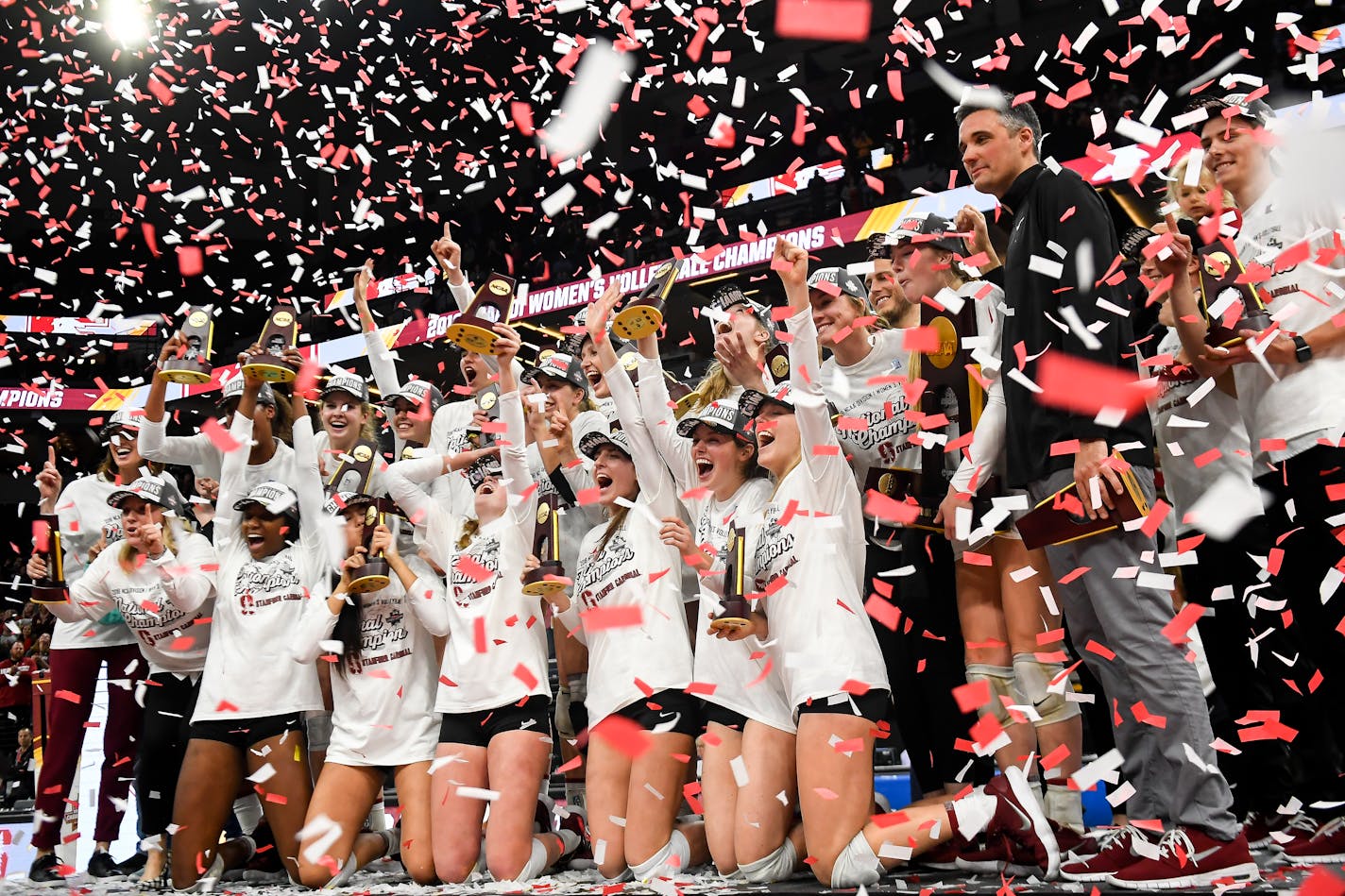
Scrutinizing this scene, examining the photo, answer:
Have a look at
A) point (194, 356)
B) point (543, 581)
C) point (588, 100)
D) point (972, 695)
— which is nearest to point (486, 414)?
point (543, 581)

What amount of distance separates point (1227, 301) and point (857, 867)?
1696 millimetres

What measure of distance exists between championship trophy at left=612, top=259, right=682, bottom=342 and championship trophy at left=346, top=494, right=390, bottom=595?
1210 millimetres

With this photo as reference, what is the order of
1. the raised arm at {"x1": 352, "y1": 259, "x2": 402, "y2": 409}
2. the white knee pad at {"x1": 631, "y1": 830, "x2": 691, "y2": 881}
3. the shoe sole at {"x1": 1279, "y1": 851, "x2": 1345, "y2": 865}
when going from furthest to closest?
the raised arm at {"x1": 352, "y1": 259, "x2": 402, "y2": 409} < the white knee pad at {"x1": 631, "y1": 830, "x2": 691, "y2": 881} < the shoe sole at {"x1": 1279, "y1": 851, "x2": 1345, "y2": 865}

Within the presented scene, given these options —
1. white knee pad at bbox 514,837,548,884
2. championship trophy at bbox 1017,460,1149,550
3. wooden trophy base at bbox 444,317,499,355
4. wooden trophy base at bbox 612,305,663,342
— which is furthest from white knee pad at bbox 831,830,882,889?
wooden trophy base at bbox 444,317,499,355

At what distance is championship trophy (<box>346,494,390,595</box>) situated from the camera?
160 inches

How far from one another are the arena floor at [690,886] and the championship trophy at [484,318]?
1.73m

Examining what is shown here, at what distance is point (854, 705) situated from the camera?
3102mm

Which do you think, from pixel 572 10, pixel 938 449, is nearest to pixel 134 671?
pixel 938 449

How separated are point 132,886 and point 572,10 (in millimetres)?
7959

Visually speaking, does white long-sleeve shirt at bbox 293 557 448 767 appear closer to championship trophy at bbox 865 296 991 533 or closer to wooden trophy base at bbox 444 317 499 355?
wooden trophy base at bbox 444 317 499 355

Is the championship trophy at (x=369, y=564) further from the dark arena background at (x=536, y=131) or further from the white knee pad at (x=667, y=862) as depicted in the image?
the dark arena background at (x=536, y=131)

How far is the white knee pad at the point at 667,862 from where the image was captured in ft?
11.0

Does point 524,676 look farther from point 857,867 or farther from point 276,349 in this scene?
point 276,349

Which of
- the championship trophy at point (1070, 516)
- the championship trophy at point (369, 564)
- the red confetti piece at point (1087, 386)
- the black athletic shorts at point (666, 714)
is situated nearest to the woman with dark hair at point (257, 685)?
the championship trophy at point (369, 564)
